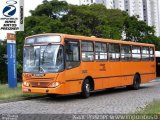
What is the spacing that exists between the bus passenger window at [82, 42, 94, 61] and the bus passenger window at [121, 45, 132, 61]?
4.06 meters

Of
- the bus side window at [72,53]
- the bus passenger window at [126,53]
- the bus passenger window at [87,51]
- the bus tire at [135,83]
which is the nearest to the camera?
the bus side window at [72,53]

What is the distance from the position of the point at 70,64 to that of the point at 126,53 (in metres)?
7.08

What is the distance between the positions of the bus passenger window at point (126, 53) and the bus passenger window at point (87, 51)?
4.06m

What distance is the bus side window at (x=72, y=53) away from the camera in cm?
1852

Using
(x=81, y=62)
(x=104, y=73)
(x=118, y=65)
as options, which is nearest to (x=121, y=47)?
(x=118, y=65)

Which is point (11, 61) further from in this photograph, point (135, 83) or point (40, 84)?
point (135, 83)

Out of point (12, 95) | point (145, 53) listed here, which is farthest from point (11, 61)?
point (145, 53)

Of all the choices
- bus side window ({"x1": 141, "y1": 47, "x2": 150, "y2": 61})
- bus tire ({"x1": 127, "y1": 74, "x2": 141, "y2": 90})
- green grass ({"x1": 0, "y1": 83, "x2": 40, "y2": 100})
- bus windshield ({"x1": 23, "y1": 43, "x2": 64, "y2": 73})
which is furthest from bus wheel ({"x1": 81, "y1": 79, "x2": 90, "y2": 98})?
bus side window ({"x1": 141, "y1": 47, "x2": 150, "y2": 61})

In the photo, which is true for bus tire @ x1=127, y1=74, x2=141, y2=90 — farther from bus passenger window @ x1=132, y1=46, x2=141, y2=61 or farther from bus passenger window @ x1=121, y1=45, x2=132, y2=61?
bus passenger window @ x1=121, y1=45, x2=132, y2=61

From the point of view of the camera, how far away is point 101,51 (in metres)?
21.7

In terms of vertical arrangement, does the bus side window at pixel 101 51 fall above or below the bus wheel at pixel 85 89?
above

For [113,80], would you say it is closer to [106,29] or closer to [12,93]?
[12,93]

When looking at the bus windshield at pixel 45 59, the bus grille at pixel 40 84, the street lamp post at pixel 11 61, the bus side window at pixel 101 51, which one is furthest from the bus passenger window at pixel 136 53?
the bus grille at pixel 40 84

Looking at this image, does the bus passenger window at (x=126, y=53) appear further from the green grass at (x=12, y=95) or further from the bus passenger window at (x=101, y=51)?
the green grass at (x=12, y=95)
